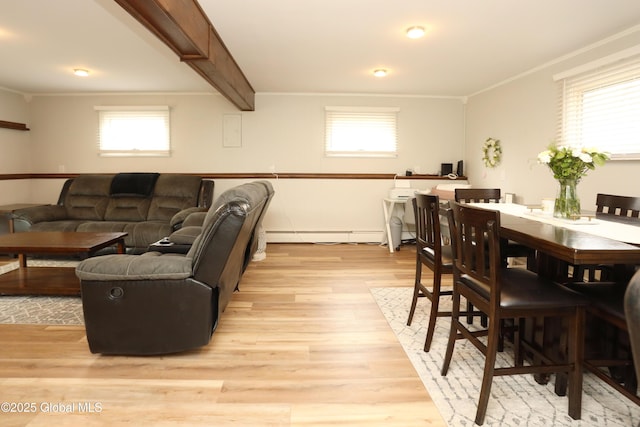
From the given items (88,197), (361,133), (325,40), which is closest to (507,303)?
(325,40)

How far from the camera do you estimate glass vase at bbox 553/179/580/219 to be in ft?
6.88

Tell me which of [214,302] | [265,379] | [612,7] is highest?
[612,7]

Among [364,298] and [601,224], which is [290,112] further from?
[601,224]

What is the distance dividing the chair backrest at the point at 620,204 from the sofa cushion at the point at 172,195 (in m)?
4.07

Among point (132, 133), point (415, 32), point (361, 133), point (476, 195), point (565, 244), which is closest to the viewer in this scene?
point (565, 244)

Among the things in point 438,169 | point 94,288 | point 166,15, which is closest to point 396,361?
point 94,288

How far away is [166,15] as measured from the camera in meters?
1.94

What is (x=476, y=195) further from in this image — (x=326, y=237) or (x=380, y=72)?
(x=326, y=237)

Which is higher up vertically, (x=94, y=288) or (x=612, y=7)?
(x=612, y=7)

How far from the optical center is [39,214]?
4211mm

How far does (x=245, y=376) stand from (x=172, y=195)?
3290 mm

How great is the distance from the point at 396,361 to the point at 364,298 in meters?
0.99

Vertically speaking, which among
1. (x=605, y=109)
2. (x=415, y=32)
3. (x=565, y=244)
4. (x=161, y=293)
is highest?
(x=415, y=32)

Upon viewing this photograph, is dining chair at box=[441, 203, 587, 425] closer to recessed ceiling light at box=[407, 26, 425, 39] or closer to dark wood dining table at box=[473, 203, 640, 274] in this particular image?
dark wood dining table at box=[473, 203, 640, 274]
